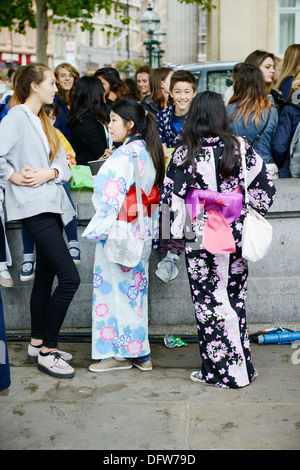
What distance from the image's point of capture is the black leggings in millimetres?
4988

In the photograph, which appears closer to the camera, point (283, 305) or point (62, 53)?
point (283, 305)

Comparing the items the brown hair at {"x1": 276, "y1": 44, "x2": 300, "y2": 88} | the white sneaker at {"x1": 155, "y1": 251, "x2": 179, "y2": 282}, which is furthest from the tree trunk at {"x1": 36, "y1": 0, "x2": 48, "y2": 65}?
the white sneaker at {"x1": 155, "y1": 251, "x2": 179, "y2": 282}

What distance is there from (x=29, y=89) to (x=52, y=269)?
1.25 m

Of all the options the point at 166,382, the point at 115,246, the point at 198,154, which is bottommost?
the point at 166,382

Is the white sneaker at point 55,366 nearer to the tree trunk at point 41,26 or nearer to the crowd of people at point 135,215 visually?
the crowd of people at point 135,215

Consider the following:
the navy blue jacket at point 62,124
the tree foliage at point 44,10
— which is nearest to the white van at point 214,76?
the tree foliage at point 44,10

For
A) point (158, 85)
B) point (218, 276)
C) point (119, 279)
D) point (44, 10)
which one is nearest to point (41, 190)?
point (119, 279)

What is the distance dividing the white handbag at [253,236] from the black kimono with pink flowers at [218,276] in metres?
0.08

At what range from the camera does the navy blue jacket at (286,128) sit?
6.18 m

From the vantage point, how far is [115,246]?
494cm

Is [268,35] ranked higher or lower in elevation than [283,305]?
higher
